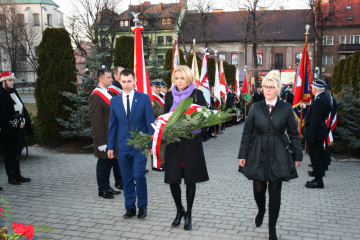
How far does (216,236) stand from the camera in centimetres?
458

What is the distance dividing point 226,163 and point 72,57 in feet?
19.0

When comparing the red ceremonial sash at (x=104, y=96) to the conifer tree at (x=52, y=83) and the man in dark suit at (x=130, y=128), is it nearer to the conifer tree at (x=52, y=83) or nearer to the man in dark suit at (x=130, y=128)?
the man in dark suit at (x=130, y=128)

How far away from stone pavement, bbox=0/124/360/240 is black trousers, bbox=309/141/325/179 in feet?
1.07

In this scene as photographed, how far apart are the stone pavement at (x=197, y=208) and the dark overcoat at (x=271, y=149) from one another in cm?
81

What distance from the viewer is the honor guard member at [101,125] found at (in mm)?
6094

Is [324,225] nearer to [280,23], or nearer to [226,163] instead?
[226,163]

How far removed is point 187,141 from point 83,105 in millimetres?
6954

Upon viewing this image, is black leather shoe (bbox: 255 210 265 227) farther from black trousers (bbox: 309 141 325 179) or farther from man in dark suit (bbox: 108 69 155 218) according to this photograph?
black trousers (bbox: 309 141 325 179)

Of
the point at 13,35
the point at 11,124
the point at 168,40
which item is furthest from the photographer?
the point at 168,40

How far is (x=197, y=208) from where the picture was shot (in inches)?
225


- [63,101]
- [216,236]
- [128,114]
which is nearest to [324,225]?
[216,236]

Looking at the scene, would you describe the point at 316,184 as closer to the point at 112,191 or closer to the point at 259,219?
the point at 259,219

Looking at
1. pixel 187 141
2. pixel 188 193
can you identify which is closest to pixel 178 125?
pixel 187 141

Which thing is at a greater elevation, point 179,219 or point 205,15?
point 205,15
